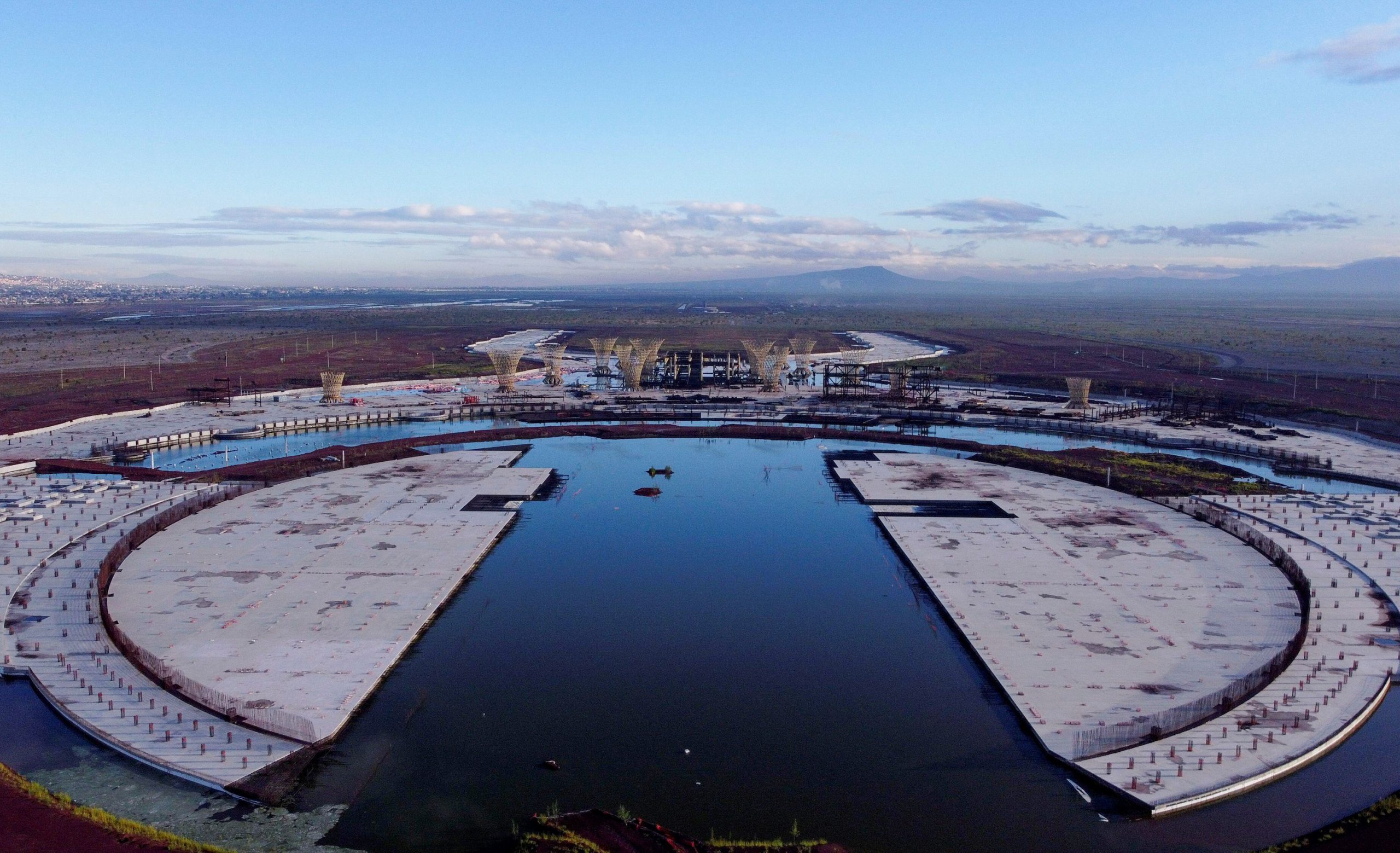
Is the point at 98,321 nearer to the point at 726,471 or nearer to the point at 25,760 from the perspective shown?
the point at 726,471

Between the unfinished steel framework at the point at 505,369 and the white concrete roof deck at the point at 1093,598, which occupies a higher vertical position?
the unfinished steel framework at the point at 505,369

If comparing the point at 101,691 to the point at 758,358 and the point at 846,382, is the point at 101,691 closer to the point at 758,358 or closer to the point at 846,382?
the point at 846,382

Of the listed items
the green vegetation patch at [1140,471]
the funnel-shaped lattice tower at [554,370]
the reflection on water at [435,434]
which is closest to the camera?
A: the green vegetation patch at [1140,471]

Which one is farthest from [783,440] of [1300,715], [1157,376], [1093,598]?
[1157,376]

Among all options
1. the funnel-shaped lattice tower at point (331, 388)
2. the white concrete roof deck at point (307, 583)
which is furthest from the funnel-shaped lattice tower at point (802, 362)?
the white concrete roof deck at point (307, 583)

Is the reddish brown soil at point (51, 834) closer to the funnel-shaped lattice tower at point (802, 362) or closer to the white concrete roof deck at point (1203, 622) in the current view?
the white concrete roof deck at point (1203, 622)

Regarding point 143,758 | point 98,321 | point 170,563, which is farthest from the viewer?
point 98,321

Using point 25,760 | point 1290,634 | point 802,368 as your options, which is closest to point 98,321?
point 802,368
